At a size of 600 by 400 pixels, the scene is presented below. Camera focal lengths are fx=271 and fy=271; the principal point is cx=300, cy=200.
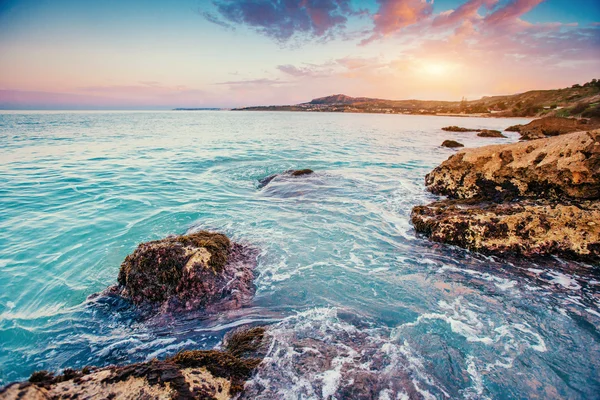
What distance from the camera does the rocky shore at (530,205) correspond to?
6.27 meters

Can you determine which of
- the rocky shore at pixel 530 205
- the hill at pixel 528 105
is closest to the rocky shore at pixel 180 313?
the rocky shore at pixel 530 205

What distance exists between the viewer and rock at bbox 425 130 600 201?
7.33m

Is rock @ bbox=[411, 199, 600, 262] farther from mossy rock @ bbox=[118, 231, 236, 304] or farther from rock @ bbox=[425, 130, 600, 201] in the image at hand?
mossy rock @ bbox=[118, 231, 236, 304]

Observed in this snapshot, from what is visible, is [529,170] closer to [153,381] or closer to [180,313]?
[180,313]

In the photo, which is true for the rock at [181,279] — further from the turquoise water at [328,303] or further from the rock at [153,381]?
the rock at [153,381]

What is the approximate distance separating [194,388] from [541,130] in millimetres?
40387

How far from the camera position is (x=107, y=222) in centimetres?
914

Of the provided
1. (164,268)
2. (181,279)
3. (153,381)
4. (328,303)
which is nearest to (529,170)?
(328,303)

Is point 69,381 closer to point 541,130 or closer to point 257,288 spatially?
point 257,288

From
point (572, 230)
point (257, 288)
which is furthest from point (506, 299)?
point (257, 288)

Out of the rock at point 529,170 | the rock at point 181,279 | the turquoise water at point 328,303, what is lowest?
the turquoise water at point 328,303

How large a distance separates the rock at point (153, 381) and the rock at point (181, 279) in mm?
1596

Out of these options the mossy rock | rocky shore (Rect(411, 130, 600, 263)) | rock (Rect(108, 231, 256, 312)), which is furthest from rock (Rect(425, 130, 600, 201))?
the mossy rock

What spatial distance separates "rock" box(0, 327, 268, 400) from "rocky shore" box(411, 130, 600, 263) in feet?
20.0
